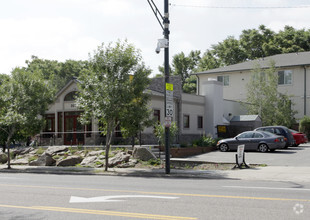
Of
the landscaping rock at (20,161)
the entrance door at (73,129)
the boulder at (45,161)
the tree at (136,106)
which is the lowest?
the landscaping rock at (20,161)

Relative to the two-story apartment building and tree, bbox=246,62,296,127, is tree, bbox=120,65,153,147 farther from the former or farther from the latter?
tree, bbox=246,62,296,127

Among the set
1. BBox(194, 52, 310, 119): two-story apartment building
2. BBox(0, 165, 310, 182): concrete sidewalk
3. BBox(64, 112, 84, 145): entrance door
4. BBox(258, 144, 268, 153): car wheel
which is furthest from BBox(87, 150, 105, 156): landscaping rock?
BBox(194, 52, 310, 119): two-story apartment building

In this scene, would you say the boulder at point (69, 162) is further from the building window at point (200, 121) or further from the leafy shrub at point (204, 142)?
the building window at point (200, 121)

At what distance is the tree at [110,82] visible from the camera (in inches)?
744

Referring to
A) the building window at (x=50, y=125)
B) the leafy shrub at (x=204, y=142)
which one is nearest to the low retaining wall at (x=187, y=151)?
the leafy shrub at (x=204, y=142)

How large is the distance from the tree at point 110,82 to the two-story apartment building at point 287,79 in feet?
67.1

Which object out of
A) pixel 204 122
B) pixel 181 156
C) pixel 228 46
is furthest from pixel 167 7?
pixel 228 46

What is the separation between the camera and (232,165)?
19703 millimetres

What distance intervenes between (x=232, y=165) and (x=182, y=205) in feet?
37.7

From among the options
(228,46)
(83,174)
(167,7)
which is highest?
(228,46)

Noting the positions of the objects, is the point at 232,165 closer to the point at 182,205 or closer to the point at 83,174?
the point at 83,174

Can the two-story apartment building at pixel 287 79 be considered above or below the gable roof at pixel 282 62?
below

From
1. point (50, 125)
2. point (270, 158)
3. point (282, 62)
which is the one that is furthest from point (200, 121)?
point (270, 158)

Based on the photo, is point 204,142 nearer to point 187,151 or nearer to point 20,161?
point 187,151
